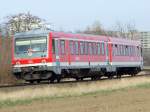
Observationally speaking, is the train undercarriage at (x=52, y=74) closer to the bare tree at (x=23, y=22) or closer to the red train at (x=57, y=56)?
the red train at (x=57, y=56)

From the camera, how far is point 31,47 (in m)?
29.2

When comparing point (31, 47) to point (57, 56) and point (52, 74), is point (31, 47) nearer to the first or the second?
point (57, 56)

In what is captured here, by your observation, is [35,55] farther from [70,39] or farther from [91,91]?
[91,91]

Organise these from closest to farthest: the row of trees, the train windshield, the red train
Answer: the red train
the train windshield
the row of trees

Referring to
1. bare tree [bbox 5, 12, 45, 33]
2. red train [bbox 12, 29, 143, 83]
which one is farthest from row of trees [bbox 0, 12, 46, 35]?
red train [bbox 12, 29, 143, 83]

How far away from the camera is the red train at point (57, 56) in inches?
1125

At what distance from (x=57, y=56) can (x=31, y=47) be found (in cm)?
155

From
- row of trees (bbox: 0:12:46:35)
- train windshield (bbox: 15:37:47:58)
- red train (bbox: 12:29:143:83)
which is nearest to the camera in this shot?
red train (bbox: 12:29:143:83)

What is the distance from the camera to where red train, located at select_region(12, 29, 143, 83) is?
28.6 m

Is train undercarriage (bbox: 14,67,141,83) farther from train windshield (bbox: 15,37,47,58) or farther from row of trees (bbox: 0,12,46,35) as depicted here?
row of trees (bbox: 0,12,46,35)

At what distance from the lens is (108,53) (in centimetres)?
3619

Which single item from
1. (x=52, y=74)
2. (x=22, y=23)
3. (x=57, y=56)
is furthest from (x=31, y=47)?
(x=22, y=23)

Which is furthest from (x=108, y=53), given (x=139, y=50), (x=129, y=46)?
(x=139, y=50)

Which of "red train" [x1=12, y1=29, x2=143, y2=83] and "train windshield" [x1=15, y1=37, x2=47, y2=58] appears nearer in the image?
"red train" [x1=12, y1=29, x2=143, y2=83]
